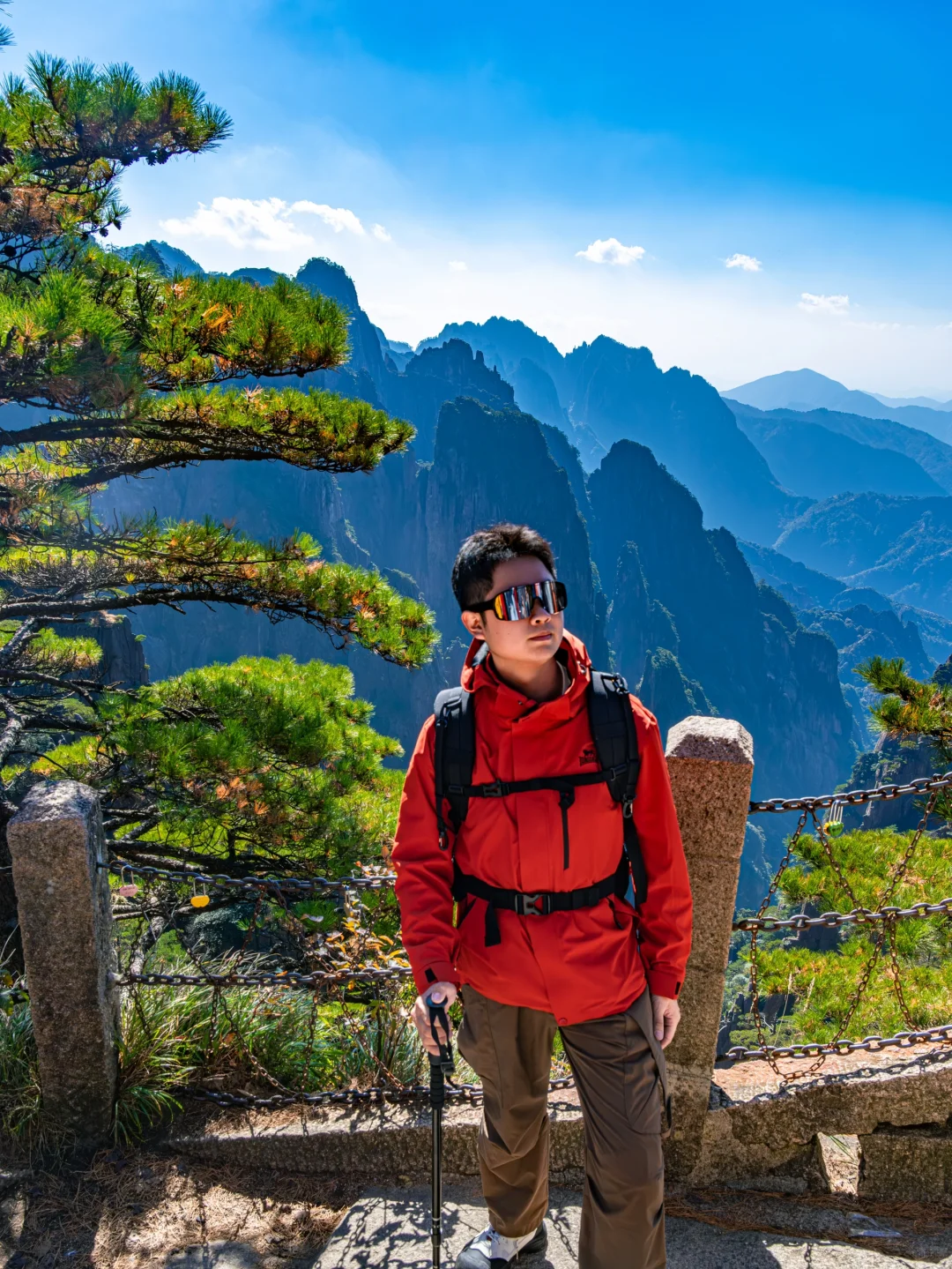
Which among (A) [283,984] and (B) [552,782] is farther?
(A) [283,984]

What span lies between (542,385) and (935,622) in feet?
337

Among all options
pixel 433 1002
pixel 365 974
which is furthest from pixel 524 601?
pixel 365 974

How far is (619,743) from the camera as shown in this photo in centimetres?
183

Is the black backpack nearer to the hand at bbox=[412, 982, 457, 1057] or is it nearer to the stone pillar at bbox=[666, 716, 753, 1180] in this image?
the hand at bbox=[412, 982, 457, 1057]

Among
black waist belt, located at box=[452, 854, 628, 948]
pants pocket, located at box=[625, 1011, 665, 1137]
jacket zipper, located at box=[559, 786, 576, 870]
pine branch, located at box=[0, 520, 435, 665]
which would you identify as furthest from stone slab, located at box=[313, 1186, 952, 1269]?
pine branch, located at box=[0, 520, 435, 665]

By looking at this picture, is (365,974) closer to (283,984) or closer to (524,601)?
(283,984)

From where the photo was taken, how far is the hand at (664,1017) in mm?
1891

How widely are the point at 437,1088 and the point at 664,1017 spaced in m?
0.60

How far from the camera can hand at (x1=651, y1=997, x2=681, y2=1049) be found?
1.89 m

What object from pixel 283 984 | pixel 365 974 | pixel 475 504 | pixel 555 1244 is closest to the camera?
pixel 555 1244

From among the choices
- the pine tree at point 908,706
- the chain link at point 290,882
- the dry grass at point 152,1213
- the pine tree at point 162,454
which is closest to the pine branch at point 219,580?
the pine tree at point 162,454

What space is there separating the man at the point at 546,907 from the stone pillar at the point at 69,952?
1.20 m

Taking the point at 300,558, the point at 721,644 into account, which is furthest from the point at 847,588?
the point at 300,558

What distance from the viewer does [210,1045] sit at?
2.92 metres
